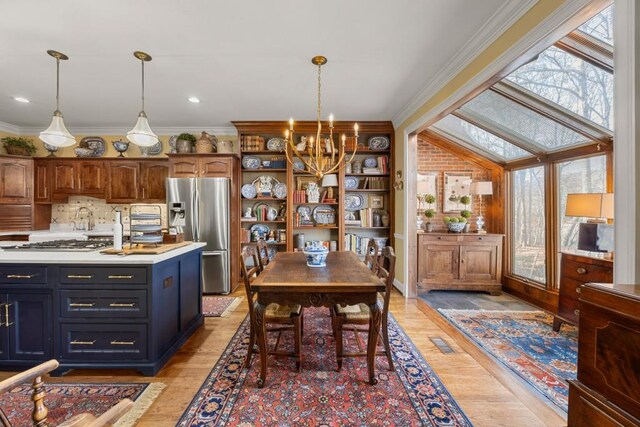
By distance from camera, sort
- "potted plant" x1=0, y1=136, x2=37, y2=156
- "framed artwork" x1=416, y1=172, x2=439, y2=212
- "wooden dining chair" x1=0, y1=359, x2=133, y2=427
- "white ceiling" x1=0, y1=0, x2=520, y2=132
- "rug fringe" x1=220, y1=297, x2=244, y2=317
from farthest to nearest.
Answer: "framed artwork" x1=416, y1=172, x2=439, y2=212, "potted plant" x1=0, y1=136, x2=37, y2=156, "rug fringe" x1=220, y1=297, x2=244, y2=317, "white ceiling" x1=0, y1=0, x2=520, y2=132, "wooden dining chair" x1=0, y1=359, x2=133, y2=427

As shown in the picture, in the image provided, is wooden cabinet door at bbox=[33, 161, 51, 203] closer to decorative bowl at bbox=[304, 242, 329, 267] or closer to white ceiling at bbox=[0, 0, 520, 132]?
white ceiling at bbox=[0, 0, 520, 132]

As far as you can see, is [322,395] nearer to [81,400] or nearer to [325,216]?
[81,400]

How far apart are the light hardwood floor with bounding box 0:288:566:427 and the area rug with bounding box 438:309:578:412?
5.4 inches

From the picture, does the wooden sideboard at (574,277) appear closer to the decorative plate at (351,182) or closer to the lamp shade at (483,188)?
the lamp shade at (483,188)

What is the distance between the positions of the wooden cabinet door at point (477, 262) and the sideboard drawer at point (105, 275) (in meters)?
3.95

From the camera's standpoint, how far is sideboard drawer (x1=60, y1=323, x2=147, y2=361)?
6.55ft

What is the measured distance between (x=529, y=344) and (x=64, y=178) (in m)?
6.68

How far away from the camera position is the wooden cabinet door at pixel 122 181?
441 centimetres

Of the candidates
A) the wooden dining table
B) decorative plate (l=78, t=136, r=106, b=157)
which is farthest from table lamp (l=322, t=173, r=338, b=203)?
decorative plate (l=78, t=136, r=106, b=157)

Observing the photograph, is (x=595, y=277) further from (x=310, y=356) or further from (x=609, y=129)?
(x=310, y=356)

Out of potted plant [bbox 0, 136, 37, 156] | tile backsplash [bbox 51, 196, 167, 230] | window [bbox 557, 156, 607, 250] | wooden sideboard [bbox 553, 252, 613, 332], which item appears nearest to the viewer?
wooden sideboard [bbox 553, 252, 613, 332]

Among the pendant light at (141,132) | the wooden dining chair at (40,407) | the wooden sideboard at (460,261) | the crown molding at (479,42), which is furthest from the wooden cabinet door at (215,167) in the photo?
the wooden dining chair at (40,407)

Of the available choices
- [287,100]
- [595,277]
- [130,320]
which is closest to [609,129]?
[595,277]

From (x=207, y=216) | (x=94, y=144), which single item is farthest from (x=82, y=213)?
(x=207, y=216)
